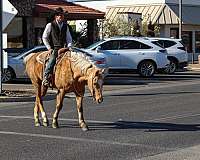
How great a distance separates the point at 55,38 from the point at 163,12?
33.2m

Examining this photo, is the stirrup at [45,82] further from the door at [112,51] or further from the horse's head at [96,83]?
the door at [112,51]

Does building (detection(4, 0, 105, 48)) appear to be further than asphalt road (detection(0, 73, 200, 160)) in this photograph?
Yes

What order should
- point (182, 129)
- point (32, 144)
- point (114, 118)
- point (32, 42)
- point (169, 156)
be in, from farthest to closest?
point (32, 42)
point (114, 118)
point (182, 129)
point (32, 144)
point (169, 156)

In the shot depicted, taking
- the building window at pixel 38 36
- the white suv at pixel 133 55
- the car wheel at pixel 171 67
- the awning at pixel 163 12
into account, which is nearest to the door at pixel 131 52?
the white suv at pixel 133 55

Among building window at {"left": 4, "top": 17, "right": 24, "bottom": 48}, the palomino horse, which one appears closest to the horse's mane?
the palomino horse

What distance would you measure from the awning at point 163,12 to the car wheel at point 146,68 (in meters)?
15.7

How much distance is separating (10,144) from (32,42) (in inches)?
887

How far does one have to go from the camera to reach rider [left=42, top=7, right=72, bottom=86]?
11.6 m

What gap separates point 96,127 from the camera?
11.7m

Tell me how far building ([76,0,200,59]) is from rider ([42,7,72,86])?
32562mm

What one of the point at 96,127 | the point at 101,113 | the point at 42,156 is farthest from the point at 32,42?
the point at 42,156

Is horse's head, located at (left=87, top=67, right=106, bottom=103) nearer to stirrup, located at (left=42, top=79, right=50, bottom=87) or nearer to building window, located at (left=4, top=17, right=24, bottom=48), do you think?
stirrup, located at (left=42, top=79, right=50, bottom=87)

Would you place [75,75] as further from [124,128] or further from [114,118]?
[114,118]

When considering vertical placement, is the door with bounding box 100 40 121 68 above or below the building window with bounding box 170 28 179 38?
below
